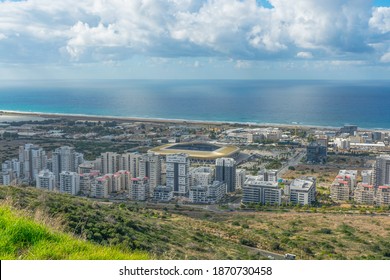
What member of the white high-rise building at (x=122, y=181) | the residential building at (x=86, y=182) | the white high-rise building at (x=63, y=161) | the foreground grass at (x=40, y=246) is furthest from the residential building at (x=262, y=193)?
the foreground grass at (x=40, y=246)

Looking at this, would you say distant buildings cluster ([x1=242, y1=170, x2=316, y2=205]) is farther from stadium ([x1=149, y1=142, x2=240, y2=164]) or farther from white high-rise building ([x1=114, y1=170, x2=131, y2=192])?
stadium ([x1=149, y1=142, x2=240, y2=164])

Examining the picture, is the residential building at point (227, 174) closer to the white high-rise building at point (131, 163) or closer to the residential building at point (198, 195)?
the residential building at point (198, 195)


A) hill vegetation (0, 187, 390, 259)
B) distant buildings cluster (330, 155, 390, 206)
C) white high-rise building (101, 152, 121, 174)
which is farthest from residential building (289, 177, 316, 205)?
white high-rise building (101, 152, 121, 174)

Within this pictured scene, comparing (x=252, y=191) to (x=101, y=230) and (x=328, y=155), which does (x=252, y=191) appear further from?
(x=101, y=230)

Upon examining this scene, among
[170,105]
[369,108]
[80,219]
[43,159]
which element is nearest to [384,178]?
[43,159]

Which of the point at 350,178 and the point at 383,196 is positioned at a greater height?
the point at 350,178

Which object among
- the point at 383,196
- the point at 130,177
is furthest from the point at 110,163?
the point at 383,196

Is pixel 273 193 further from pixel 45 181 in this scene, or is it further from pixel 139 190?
pixel 45 181
